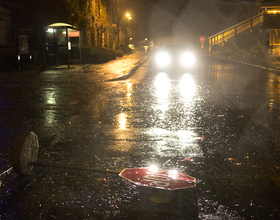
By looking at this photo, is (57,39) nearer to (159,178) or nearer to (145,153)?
(145,153)

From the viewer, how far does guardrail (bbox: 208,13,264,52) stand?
34.6 metres

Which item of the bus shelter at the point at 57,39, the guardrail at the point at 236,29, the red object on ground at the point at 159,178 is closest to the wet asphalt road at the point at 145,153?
the red object on ground at the point at 159,178

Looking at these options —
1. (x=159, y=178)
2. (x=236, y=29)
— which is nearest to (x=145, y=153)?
(x=159, y=178)

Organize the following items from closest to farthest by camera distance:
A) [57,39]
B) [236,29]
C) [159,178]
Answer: [159,178]
[57,39]
[236,29]

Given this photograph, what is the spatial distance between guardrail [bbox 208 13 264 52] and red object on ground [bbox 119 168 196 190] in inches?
1284

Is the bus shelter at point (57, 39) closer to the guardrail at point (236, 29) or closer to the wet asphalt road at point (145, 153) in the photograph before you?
the wet asphalt road at point (145, 153)

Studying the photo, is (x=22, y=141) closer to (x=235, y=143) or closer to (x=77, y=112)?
(x=235, y=143)

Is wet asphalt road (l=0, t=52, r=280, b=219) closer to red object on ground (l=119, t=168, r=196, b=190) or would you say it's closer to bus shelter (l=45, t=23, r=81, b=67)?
red object on ground (l=119, t=168, r=196, b=190)

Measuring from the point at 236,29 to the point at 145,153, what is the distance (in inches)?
1578

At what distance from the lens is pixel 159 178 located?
4.05 metres

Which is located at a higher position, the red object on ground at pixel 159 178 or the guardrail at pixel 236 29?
the guardrail at pixel 236 29

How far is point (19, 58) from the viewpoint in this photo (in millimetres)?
19625

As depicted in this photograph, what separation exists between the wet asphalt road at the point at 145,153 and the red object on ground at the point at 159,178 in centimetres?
11

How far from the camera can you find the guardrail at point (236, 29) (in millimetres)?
34581
